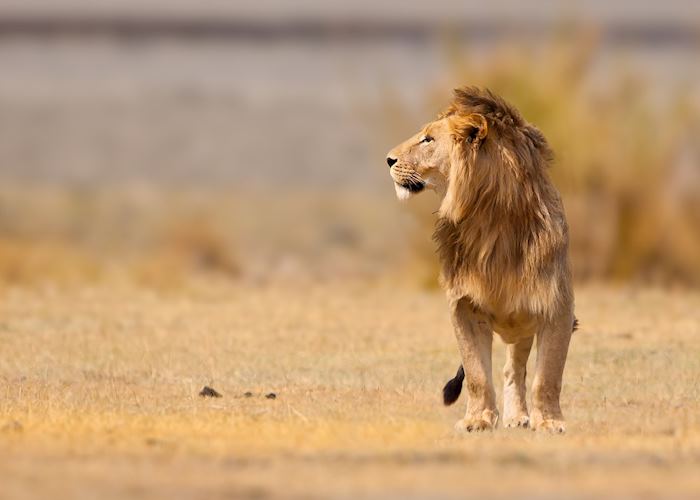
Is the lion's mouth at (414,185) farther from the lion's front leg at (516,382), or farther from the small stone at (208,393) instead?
the small stone at (208,393)

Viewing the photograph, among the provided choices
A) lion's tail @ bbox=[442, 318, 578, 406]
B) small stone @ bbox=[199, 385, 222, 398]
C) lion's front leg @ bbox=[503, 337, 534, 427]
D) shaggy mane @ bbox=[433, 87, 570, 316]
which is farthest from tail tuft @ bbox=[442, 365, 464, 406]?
small stone @ bbox=[199, 385, 222, 398]

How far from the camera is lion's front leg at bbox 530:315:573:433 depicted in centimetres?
1033

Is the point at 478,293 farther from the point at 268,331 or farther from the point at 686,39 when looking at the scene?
the point at 686,39

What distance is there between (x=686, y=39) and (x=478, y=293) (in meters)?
33.5

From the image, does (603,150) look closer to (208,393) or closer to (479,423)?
(208,393)

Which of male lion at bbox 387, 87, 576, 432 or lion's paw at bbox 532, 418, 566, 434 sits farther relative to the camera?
male lion at bbox 387, 87, 576, 432

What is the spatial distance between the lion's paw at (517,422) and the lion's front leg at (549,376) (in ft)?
1.06

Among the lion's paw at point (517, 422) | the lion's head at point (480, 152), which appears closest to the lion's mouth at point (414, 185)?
the lion's head at point (480, 152)

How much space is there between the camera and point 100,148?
43094 millimetres

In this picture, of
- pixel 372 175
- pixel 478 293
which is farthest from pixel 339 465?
pixel 372 175

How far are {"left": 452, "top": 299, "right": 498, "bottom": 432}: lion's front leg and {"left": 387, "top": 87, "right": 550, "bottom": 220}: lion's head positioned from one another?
1.88 feet

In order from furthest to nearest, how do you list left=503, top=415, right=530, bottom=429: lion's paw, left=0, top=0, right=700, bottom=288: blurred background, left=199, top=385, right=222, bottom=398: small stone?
left=0, top=0, right=700, bottom=288: blurred background → left=199, top=385, right=222, bottom=398: small stone → left=503, top=415, right=530, bottom=429: lion's paw

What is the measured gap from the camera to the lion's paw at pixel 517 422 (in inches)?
422

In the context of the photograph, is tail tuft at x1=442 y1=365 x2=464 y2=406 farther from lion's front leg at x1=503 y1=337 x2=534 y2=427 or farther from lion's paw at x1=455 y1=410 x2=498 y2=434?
lion's paw at x1=455 y1=410 x2=498 y2=434
